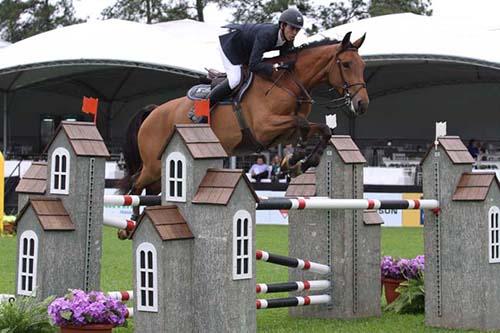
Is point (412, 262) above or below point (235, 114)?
below

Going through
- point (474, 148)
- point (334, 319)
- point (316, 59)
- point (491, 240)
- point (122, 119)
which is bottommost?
point (334, 319)

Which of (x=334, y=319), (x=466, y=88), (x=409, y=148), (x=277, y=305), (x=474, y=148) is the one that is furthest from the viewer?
(x=466, y=88)

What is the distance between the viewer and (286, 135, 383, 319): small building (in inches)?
314

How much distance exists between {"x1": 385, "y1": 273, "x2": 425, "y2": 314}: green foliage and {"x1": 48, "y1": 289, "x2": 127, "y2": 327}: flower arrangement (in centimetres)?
326

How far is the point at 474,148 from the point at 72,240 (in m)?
20.7

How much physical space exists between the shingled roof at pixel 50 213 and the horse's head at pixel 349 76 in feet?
8.58

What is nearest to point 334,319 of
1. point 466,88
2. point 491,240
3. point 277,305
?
point 277,305

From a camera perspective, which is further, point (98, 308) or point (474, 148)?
point (474, 148)

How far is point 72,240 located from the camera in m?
5.92

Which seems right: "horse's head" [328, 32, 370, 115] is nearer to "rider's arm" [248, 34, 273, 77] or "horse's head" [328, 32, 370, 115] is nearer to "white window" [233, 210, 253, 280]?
"rider's arm" [248, 34, 273, 77]

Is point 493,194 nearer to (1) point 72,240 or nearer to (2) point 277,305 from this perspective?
(2) point 277,305

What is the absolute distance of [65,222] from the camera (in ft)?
19.4

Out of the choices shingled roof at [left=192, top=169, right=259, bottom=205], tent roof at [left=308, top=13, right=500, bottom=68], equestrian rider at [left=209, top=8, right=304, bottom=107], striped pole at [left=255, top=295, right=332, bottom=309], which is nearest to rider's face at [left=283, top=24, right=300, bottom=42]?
equestrian rider at [left=209, top=8, right=304, bottom=107]

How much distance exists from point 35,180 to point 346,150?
108 inches
